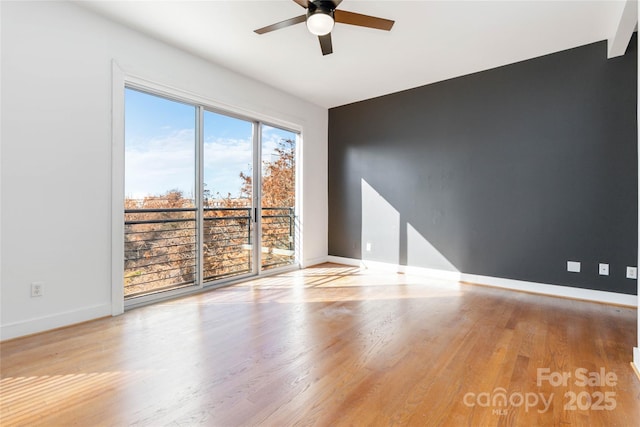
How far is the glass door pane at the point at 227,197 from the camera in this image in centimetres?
389

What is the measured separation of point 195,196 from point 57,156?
1339mm

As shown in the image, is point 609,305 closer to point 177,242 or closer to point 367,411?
point 367,411

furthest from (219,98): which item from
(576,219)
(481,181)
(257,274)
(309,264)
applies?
(576,219)

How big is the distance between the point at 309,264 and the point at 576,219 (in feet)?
12.0

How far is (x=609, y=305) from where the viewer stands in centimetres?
327

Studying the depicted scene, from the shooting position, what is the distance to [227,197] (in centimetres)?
409

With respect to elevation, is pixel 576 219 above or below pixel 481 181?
below

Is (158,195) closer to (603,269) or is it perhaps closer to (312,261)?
(312,261)

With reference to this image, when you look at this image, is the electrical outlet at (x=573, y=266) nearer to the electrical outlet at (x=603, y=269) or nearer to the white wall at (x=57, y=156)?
the electrical outlet at (x=603, y=269)

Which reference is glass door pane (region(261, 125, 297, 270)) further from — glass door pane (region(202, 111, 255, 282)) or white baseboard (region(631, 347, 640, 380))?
white baseboard (region(631, 347, 640, 380))

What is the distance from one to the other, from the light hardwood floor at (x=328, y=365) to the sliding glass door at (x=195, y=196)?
52 cm

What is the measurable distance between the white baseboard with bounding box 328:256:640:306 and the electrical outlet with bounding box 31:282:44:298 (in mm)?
4073

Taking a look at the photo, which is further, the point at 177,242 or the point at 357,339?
the point at 177,242

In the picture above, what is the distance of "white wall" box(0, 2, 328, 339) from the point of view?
7.98 ft
